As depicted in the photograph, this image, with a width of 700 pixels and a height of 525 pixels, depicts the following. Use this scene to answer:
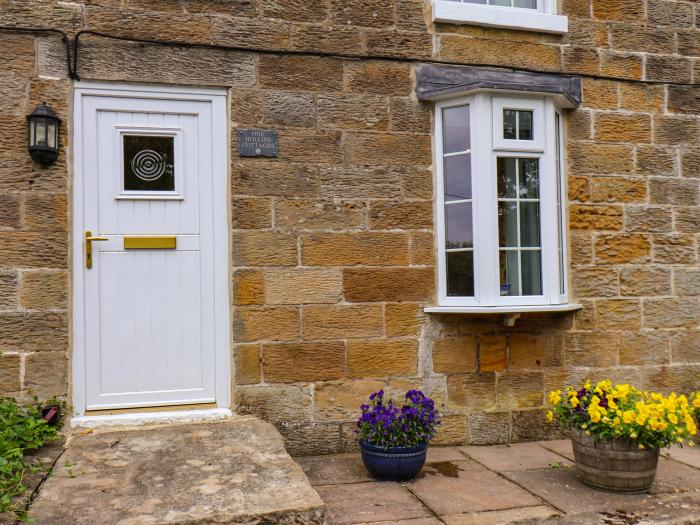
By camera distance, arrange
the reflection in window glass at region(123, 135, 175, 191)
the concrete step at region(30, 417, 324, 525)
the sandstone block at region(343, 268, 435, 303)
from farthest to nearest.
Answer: the sandstone block at region(343, 268, 435, 303) < the reflection in window glass at region(123, 135, 175, 191) < the concrete step at region(30, 417, 324, 525)

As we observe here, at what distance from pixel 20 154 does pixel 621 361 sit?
185 inches

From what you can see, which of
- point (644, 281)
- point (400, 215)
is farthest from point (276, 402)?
point (644, 281)

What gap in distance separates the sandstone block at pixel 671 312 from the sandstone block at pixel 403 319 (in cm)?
195

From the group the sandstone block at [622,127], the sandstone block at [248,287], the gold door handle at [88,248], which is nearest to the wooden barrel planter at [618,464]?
the sandstone block at [248,287]

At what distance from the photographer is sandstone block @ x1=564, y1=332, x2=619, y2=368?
196 inches

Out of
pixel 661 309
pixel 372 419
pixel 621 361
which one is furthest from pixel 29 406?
pixel 661 309

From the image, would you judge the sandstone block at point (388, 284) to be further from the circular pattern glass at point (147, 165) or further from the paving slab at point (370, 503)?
the circular pattern glass at point (147, 165)

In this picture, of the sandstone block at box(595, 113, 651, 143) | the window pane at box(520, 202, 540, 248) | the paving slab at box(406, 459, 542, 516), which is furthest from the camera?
the sandstone block at box(595, 113, 651, 143)

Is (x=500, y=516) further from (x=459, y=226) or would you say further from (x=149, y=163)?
(x=149, y=163)

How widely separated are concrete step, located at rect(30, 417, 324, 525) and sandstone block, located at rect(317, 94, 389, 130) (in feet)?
7.31

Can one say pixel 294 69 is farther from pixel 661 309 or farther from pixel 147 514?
pixel 661 309

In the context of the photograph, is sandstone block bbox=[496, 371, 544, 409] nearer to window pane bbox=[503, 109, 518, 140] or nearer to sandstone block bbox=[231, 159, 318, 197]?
window pane bbox=[503, 109, 518, 140]

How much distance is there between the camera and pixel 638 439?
3.65 metres

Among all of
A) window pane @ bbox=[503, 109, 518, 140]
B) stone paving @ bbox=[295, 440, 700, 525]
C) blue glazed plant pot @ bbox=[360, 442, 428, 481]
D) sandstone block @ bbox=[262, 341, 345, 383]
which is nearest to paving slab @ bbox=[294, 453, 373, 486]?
stone paving @ bbox=[295, 440, 700, 525]
